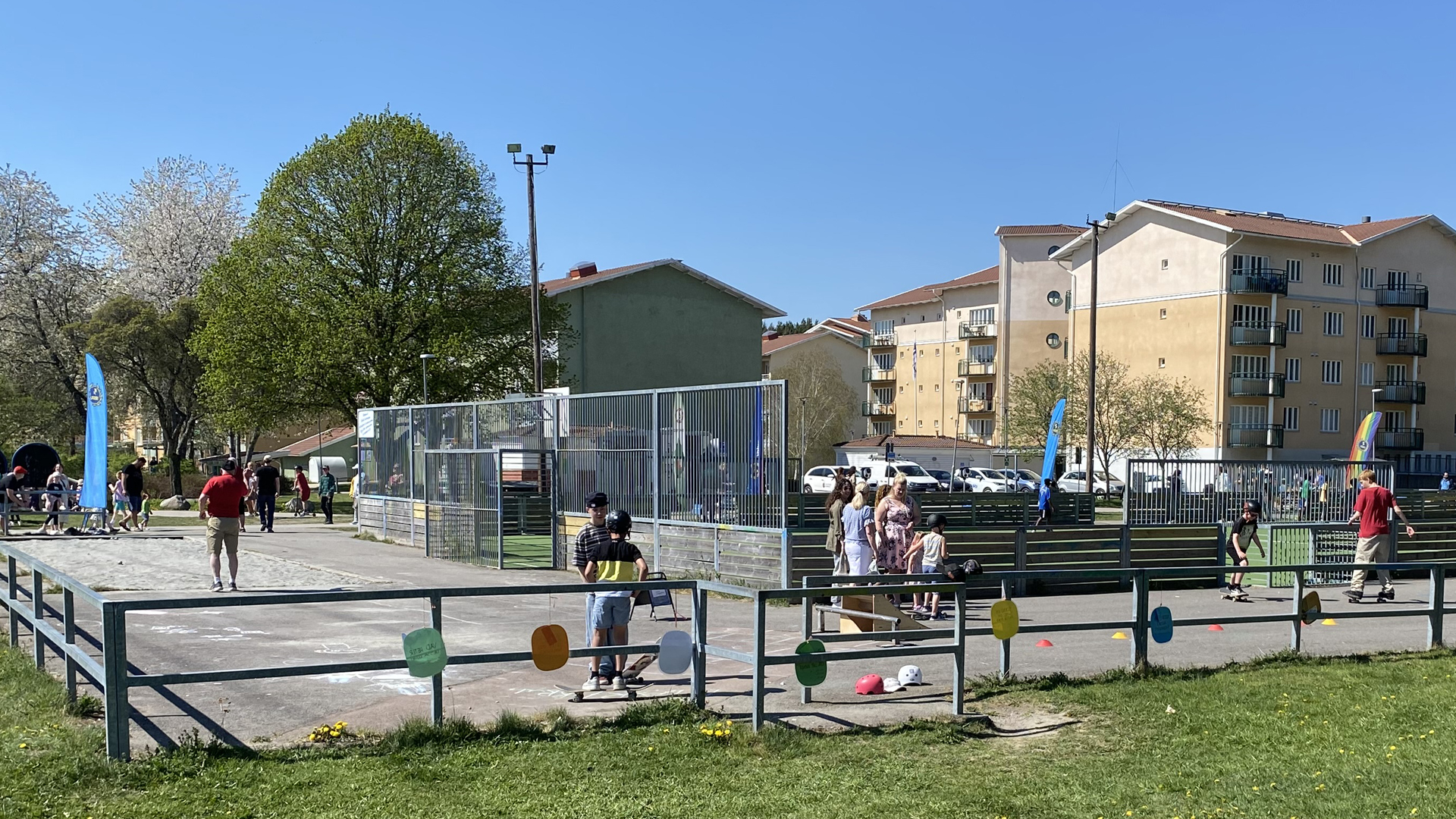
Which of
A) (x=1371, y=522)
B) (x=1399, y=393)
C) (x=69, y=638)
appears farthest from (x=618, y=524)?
(x=1399, y=393)

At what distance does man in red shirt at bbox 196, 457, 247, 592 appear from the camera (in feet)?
54.4

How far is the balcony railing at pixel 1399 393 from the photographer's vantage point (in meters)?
69.4

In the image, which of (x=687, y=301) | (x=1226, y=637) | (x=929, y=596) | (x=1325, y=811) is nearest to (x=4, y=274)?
(x=687, y=301)

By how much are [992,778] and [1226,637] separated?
21.8 feet

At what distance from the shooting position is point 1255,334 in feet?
209

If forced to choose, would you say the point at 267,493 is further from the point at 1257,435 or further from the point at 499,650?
the point at 1257,435

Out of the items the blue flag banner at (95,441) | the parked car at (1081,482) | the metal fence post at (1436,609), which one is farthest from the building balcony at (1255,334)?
the metal fence post at (1436,609)

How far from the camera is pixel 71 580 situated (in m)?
8.45

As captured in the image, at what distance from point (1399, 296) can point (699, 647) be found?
7012 cm

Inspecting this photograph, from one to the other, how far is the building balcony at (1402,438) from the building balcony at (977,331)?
76.7ft

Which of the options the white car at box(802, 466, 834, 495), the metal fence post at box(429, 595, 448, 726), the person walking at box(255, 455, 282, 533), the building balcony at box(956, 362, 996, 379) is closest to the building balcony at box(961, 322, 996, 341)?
the building balcony at box(956, 362, 996, 379)

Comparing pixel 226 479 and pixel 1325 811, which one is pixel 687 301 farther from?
pixel 1325 811

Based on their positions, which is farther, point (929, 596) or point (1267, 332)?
point (1267, 332)

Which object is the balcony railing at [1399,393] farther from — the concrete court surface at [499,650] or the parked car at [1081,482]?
the concrete court surface at [499,650]
